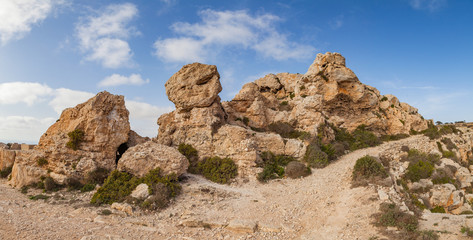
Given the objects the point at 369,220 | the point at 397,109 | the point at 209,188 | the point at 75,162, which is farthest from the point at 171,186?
the point at 397,109

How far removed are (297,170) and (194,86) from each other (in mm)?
8952

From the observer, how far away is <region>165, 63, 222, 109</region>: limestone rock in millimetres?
18062

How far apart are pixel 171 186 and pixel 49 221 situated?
14.4 feet

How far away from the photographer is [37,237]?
7.02m

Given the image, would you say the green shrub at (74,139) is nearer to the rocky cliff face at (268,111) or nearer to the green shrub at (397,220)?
the rocky cliff face at (268,111)

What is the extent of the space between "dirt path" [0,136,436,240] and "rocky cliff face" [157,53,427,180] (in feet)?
13.5

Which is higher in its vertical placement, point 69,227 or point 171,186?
point 171,186

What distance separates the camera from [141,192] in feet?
35.1

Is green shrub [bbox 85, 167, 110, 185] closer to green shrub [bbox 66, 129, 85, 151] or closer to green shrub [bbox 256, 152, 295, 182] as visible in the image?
green shrub [bbox 66, 129, 85, 151]

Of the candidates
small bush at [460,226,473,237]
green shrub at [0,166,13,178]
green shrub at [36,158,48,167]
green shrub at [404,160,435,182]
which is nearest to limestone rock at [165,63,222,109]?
green shrub at [36,158,48,167]

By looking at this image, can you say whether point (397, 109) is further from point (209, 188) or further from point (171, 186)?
point (171, 186)

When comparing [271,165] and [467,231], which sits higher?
[271,165]

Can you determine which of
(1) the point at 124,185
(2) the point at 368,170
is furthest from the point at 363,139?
(1) the point at 124,185

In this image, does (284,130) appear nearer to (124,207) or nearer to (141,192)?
(141,192)
